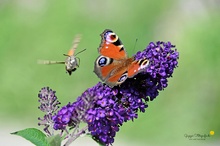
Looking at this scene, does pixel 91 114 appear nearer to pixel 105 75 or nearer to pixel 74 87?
pixel 105 75

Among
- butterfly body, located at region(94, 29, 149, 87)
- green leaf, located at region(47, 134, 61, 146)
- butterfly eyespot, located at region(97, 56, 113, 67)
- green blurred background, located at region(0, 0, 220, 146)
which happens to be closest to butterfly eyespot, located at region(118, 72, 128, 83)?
butterfly body, located at region(94, 29, 149, 87)

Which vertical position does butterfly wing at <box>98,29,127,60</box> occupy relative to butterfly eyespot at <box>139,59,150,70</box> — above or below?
above

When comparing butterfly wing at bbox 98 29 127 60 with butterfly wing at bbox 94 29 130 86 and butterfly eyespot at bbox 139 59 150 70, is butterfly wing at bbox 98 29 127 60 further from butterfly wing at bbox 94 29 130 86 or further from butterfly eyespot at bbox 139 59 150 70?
butterfly eyespot at bbox 139 59 150 70

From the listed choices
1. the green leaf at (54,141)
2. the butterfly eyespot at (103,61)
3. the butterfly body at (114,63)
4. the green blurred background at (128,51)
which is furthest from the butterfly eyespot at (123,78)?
the green blurred background at (128,51)

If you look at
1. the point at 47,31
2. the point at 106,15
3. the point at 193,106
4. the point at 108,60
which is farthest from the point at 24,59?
the point at 108,60

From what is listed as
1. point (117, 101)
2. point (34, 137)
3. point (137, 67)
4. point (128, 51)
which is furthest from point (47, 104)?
point (128, 51)

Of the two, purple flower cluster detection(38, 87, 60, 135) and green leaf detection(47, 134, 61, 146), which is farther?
purple flower cluster detection(38, 87, 60, 135)

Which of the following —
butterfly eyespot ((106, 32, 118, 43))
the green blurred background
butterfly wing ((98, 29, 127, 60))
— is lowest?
butterfly wing ((98, 29, 127, 60))
